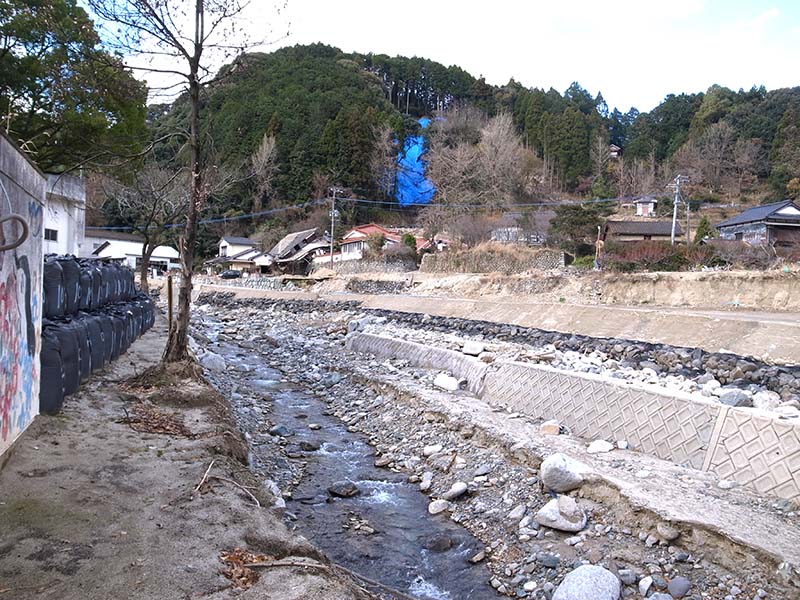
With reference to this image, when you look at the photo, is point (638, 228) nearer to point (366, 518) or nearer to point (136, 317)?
point (136, 317)

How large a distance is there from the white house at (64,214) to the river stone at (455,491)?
20.3m

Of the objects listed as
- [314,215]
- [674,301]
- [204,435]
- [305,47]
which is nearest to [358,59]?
[305,47]

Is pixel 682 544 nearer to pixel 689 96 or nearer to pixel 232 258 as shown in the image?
pixel 232 258

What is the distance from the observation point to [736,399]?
7.76 m

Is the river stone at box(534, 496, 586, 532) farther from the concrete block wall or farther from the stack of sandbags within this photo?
the stack of sandbags

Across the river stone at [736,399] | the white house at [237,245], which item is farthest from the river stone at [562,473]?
the white house at [237,245]

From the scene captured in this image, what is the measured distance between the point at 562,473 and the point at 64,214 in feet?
81.5

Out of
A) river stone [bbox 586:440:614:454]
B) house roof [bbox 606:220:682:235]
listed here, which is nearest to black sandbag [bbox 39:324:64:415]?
A: river stone [bbox 586:440:614:454]

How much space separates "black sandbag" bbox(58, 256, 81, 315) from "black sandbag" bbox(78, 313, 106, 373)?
0.72 feet

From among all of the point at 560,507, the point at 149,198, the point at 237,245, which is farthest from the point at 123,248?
the point at 560,507

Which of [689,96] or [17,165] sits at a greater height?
[689,96]

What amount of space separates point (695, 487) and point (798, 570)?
5.30 ft

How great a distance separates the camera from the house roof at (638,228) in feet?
134

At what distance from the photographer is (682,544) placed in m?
5.10
